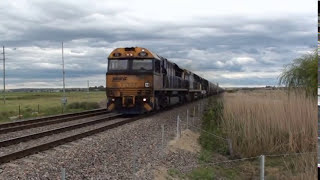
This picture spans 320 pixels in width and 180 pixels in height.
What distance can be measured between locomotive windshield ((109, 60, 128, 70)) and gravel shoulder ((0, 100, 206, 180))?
8.10m

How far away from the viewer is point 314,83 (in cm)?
1591

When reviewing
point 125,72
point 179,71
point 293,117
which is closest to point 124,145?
point 293,117

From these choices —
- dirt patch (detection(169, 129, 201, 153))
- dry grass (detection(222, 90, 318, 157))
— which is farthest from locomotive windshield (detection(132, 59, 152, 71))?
dry grass (detection(222, 90, 318, 157))

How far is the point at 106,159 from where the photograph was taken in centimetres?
941

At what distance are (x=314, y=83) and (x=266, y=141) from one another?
4.16 meters

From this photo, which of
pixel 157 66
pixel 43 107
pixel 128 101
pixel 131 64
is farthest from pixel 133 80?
pixel 43 107

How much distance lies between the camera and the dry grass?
490 inches

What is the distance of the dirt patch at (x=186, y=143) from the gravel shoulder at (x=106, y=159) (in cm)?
7

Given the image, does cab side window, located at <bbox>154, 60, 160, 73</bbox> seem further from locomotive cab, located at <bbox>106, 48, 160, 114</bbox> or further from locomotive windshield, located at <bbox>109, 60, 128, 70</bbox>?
locomotive windshield, located at <bbox>109, 60, 128, 70</bbox>

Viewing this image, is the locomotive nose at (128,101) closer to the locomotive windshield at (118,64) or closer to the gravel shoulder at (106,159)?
the locomotive windshield at (118,64)

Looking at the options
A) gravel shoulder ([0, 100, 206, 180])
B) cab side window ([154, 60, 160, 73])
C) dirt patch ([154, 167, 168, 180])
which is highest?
cab side window ([154, 60, 160, 73])

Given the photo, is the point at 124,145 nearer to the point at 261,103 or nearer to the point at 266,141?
the point at 266,141

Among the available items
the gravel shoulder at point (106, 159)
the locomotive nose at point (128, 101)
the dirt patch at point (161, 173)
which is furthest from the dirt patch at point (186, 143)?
the locomotive nose at point (128, 101)

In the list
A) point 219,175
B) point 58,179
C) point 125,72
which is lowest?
point 219,175
